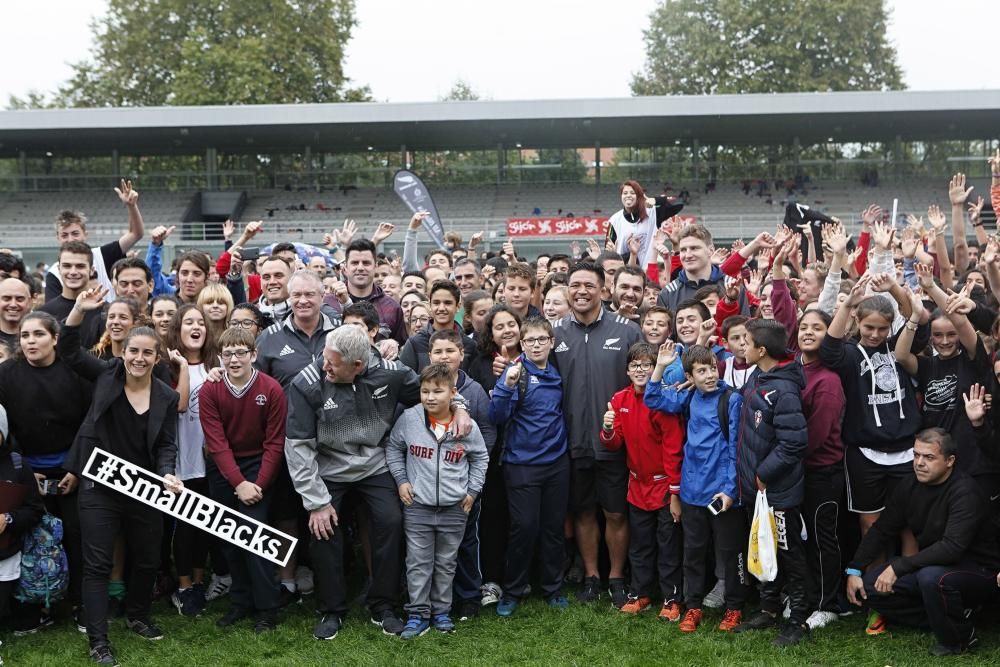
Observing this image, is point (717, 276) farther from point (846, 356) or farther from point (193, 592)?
point (193, 592)

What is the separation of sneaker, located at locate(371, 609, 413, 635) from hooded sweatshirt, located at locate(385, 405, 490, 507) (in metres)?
0.73

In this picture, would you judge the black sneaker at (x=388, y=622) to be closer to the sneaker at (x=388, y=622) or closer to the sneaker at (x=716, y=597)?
the sneaker at (x=388, y=622)

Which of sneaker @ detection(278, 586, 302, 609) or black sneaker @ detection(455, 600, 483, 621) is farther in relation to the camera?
sneaker @ detection(278, 586, 302, 609)

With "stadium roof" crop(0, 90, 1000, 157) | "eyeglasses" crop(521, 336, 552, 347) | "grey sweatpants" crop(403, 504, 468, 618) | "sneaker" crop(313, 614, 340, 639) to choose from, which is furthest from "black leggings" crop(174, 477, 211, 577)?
"stadium roof" crop(0, 90, 1000, 157)

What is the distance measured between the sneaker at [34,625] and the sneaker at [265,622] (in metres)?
1.30

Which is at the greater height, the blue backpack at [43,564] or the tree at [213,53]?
the tree at [213,53]

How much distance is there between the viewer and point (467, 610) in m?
5.86

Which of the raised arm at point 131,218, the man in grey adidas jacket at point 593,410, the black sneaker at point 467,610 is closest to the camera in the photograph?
the black sneaker at point 467,610

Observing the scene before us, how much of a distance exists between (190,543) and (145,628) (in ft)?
2.04

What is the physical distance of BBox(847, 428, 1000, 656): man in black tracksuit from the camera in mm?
4973

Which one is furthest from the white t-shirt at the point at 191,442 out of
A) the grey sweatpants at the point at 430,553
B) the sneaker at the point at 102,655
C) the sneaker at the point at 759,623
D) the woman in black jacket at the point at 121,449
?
the sneaker at the point at 759,623

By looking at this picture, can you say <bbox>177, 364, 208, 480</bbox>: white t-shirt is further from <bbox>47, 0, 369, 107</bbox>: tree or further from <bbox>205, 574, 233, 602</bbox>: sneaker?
<bbox>47, 0, 369, 107</bbox>: tree

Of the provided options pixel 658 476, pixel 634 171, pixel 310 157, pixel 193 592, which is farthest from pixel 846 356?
pixel 310 157

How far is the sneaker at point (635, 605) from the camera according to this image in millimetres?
5789
